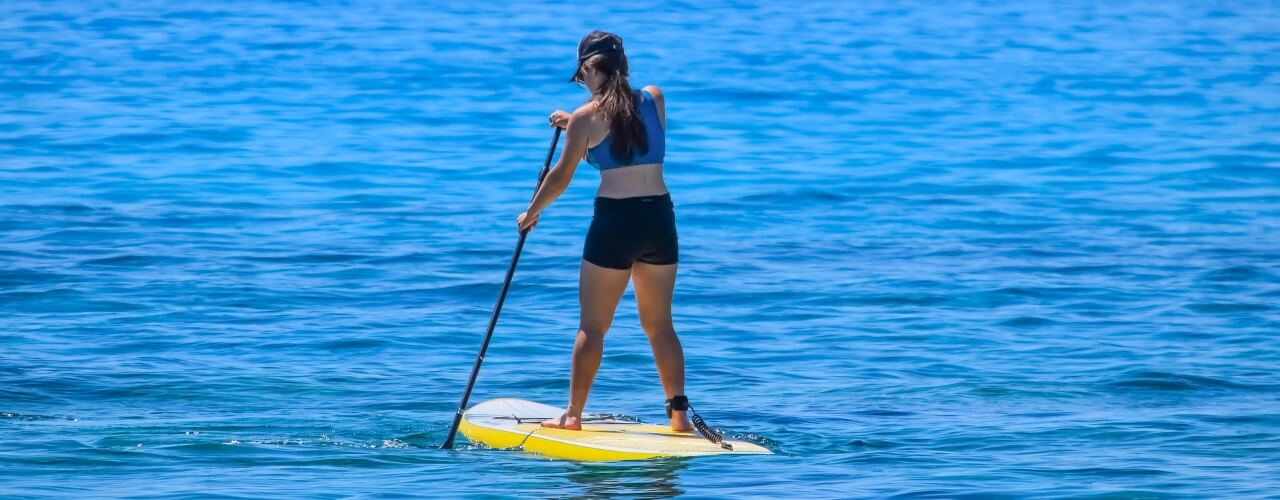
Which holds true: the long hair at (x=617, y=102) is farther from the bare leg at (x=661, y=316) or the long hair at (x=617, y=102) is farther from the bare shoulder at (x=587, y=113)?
the bare leg at (x=661, y=316)

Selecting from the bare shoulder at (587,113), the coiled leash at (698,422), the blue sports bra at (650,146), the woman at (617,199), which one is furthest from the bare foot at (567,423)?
the bare shoulder at (587,113)

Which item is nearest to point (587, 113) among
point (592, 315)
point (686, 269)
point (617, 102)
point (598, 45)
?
point (617, 102)

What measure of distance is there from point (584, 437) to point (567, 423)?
19 centimetres

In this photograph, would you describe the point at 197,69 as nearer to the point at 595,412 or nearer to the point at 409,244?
the point at 409,244

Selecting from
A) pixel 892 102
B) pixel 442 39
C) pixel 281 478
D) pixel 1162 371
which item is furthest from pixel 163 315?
pixel 442 39

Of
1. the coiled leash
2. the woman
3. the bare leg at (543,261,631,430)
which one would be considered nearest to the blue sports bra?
the woman

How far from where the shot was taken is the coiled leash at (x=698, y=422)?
22.7 feet

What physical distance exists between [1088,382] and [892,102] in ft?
51.2

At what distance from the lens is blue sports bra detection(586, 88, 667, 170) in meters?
6.63

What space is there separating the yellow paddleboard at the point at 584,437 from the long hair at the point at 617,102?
3.72ft

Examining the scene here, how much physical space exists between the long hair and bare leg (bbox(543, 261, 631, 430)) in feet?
1.58

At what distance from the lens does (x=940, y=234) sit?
46.1ft

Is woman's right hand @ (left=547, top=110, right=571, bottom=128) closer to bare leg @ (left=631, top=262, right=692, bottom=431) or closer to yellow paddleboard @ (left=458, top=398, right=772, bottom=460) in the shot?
bare leg @ (left=631, top=262, right=692, bottom=431)

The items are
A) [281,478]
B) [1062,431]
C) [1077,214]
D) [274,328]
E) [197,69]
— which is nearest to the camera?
[281,478]
